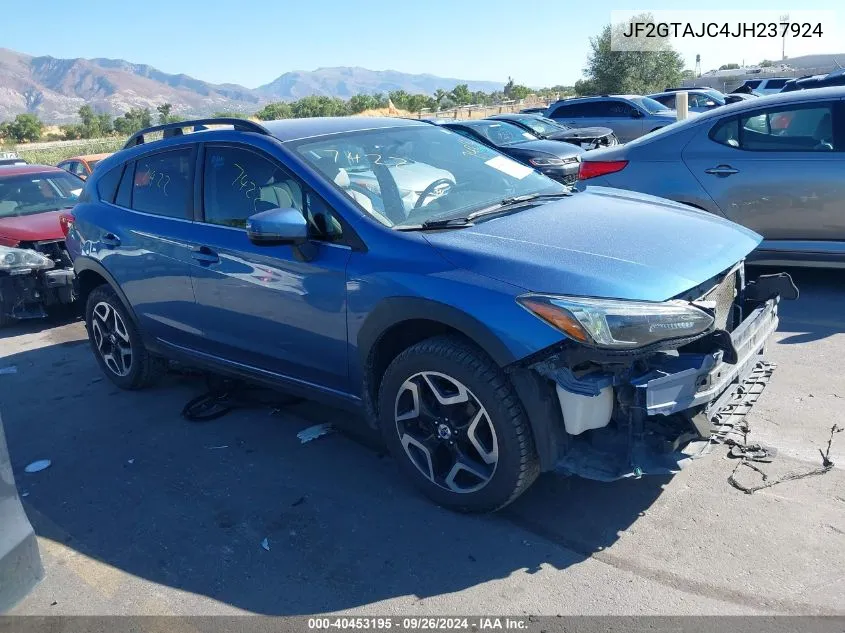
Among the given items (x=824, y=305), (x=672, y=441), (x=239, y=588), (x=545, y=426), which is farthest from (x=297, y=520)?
(x=824, y=305)

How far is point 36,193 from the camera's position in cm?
919

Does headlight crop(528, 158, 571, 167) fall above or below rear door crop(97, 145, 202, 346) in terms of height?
below

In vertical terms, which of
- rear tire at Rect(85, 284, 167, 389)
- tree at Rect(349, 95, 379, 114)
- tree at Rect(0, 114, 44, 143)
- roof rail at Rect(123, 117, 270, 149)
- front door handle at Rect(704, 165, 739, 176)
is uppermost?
tree at Rect(0, 114, 44, 143)

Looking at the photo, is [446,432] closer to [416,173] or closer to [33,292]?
[416,173]

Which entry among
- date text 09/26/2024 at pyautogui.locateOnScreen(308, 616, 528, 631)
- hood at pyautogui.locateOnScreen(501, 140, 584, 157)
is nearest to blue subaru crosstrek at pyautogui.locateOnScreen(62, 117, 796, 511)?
date text 09/26/2024 at pyautogui.locateOnScreen(308, 616, 528, 631)

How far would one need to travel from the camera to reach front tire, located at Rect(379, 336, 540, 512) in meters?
3.09

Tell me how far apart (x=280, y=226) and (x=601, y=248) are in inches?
59.8

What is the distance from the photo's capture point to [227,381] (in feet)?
17.7

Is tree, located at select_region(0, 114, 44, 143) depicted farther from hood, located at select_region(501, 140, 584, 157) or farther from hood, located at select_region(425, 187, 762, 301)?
hood, located at select_region(425, 187, 762, 301)

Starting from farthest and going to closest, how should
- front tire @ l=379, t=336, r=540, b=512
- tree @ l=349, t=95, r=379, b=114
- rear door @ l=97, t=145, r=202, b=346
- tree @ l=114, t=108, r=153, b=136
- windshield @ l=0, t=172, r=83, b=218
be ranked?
tree @ l=114, t=108, r=153, b=136, tree @ l=349, t=95, r=379, b=114, windshield @ l=0, t=172, r=83, b=218, rear door @ l=97, t=145, r=202, b=346, front tire @ l=379, t=336, r=540, b=512

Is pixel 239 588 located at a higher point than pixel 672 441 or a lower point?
lower

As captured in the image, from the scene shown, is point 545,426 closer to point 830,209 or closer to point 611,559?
point 611,559

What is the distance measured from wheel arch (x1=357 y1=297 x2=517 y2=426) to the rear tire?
7.69ft

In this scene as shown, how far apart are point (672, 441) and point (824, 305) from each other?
3.79 metres
